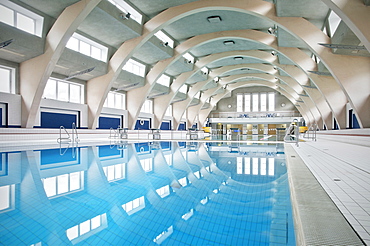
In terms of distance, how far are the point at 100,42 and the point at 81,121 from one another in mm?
4853

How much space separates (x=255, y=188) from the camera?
3.25 metres

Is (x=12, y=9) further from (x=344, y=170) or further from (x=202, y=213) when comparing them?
(x=344, y=170)

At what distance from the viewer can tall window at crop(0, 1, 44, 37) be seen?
8.91m

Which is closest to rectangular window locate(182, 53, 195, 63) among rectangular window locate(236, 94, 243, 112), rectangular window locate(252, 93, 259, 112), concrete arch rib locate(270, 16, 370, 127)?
concrete arch rib locate(270, 16, 370, 127)

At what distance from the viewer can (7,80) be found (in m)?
10.7

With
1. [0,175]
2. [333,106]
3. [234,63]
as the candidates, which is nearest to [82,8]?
[0,175]

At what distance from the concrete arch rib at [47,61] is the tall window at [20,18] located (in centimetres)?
56

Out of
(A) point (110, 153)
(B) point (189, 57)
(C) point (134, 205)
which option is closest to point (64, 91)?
(A) point (110, 153)

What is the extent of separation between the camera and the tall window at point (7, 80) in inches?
415

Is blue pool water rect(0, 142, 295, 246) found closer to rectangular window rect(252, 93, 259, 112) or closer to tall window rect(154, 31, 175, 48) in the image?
tall window rect(154, 31, 175, 48)

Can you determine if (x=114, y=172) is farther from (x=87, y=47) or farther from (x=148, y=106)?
(x=148, y=106)

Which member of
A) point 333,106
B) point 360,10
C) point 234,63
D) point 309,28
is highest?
point 234,63

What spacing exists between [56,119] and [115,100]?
17.3 feet

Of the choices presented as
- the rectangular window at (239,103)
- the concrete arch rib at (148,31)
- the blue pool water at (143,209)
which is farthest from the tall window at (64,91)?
the rectangular window at (239,103)
